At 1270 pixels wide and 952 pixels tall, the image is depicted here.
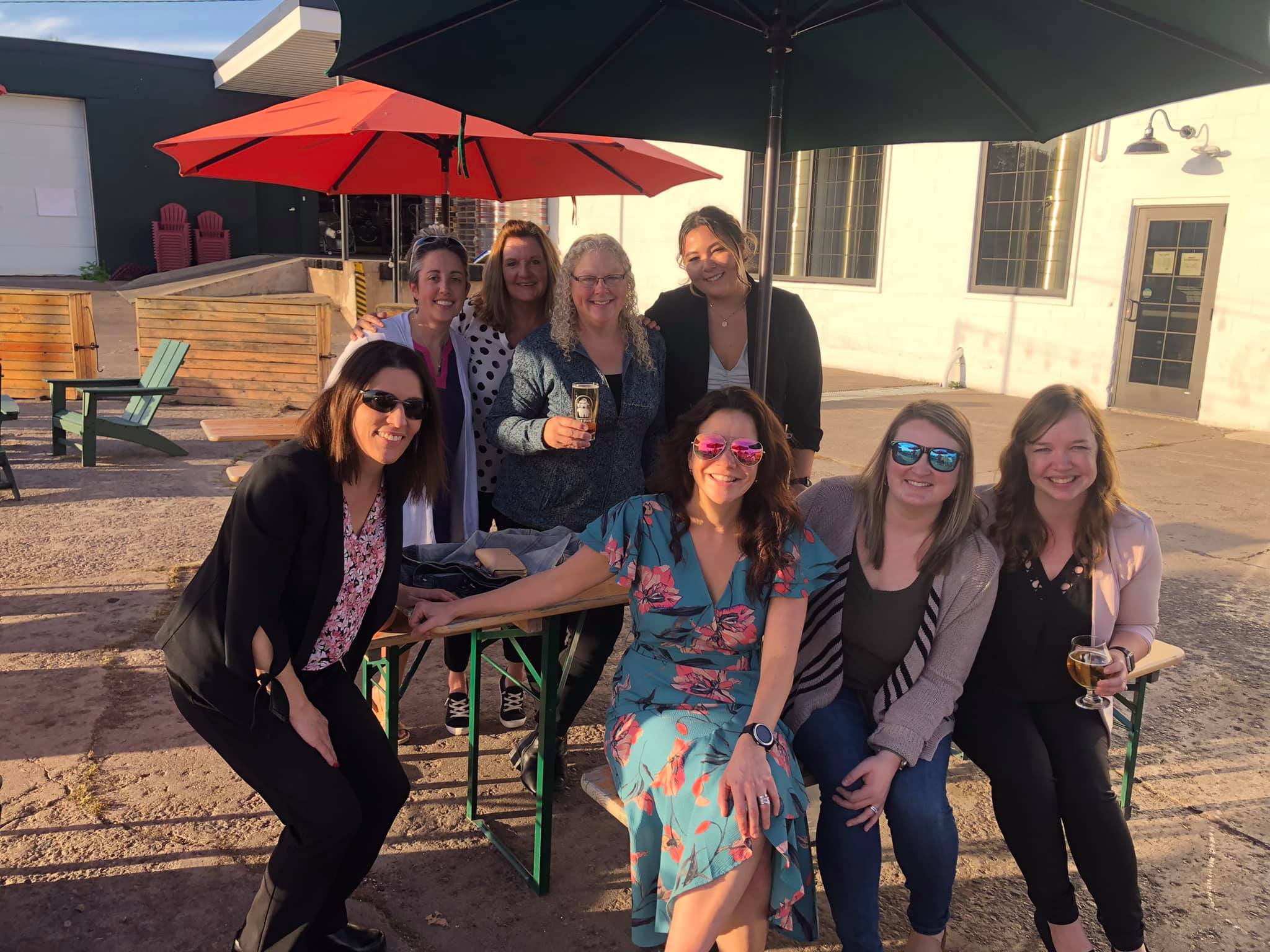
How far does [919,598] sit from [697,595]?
61 cm

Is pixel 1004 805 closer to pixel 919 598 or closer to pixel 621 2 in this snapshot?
pixel 919 598

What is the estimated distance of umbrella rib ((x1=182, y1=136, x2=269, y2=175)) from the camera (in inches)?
179

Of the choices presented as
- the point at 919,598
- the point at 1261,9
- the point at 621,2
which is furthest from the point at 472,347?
the point at 1261,9

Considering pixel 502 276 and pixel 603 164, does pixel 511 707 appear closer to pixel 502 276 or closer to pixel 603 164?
pixel 502 276

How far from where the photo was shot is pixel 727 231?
3334 mm

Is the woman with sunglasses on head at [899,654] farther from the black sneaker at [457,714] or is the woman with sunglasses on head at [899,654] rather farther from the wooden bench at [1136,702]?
the black sneaker at [457,714]

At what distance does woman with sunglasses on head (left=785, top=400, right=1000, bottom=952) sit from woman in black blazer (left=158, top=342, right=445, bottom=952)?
3.68ft

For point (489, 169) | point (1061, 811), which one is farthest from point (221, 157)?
point (1061, 811)

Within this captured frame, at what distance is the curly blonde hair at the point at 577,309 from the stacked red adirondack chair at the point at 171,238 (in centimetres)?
→ 2394

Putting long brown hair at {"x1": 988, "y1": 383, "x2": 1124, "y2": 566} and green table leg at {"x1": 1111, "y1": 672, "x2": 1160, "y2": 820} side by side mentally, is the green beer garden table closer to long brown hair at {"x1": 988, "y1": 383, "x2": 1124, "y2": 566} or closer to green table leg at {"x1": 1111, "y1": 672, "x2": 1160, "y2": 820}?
long brown hair at {"x1": 988, "y1": 383, "x2": 1124, "y2": 566}

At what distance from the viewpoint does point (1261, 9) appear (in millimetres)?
2219

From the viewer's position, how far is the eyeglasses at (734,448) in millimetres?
2498

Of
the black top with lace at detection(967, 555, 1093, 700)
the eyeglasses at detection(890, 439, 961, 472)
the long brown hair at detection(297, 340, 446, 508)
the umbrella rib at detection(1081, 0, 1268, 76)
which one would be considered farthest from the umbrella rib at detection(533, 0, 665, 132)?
the black top with lace at detection(967, 555, 1093, 700)

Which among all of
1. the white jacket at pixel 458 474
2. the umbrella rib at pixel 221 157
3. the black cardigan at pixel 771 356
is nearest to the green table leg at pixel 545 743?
the white jacket at pixel 458 474
